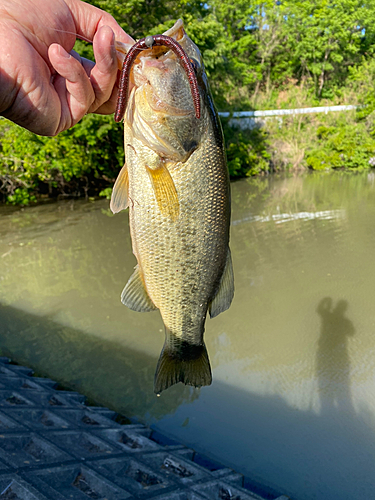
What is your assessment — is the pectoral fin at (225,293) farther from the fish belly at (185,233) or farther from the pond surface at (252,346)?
the pond surface at (252,346)

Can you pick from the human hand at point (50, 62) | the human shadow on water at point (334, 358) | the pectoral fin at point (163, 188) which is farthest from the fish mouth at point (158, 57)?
the human shadow on water at point (334, 358)

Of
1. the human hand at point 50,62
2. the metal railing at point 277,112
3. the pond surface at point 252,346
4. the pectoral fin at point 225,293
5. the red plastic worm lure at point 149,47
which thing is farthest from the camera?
the metal railing at point 277,112

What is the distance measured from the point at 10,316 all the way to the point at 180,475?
4023 mm

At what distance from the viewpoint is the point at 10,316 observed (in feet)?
18.5

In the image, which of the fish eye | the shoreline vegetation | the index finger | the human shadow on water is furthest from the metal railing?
the fish eye

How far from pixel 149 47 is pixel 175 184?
592 millimetres

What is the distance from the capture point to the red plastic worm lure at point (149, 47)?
5.14 feet

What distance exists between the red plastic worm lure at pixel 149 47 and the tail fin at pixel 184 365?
50.3 inches

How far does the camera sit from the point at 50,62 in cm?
186

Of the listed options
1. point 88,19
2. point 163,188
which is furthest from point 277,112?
point 163,188

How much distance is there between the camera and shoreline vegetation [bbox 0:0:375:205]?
12.6 metres

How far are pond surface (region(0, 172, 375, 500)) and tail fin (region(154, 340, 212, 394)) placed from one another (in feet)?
4.73

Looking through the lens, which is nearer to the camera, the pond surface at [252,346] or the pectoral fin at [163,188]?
the pectoral fin at [163,188]

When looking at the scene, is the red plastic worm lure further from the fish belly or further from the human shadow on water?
the human shadow on water
